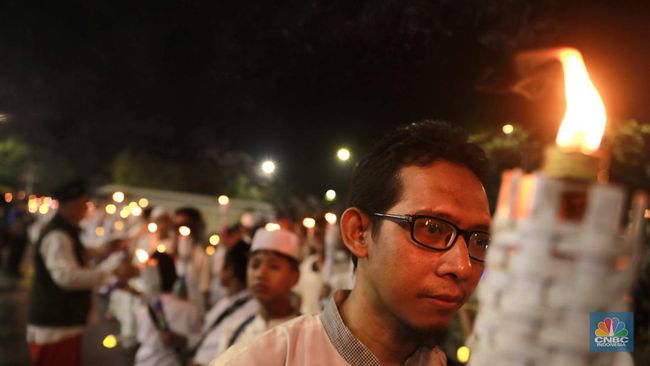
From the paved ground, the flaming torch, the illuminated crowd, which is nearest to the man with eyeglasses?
the illuminated crowd

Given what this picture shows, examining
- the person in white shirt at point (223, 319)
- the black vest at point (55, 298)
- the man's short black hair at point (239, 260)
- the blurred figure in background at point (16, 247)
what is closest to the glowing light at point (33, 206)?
the blurred figure in background at point (16, 247)

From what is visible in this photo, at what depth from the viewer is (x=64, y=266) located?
5.64 m

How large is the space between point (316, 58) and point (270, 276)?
311 centimetres

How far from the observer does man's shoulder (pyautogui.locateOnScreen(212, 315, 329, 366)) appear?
1600 millimetres

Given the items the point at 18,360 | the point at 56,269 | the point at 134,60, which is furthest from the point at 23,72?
the point at 18,360

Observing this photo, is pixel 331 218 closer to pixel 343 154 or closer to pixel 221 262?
pixel 221 262

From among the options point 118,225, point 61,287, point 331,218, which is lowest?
point 61,287

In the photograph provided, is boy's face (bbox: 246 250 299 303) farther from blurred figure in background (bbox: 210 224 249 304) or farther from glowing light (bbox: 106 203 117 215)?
glowing light (bbox: 106 203 117 215)

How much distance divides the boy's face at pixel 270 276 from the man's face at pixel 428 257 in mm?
2302

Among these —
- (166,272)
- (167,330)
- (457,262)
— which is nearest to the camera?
(457,262)

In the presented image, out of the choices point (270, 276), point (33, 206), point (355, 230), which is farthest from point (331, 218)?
point (33, 206)

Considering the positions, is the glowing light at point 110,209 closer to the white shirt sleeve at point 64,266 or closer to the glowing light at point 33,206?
the glowing light at point 33,206

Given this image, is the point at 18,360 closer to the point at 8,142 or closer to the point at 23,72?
the point at 23,72

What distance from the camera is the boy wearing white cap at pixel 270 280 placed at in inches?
155
